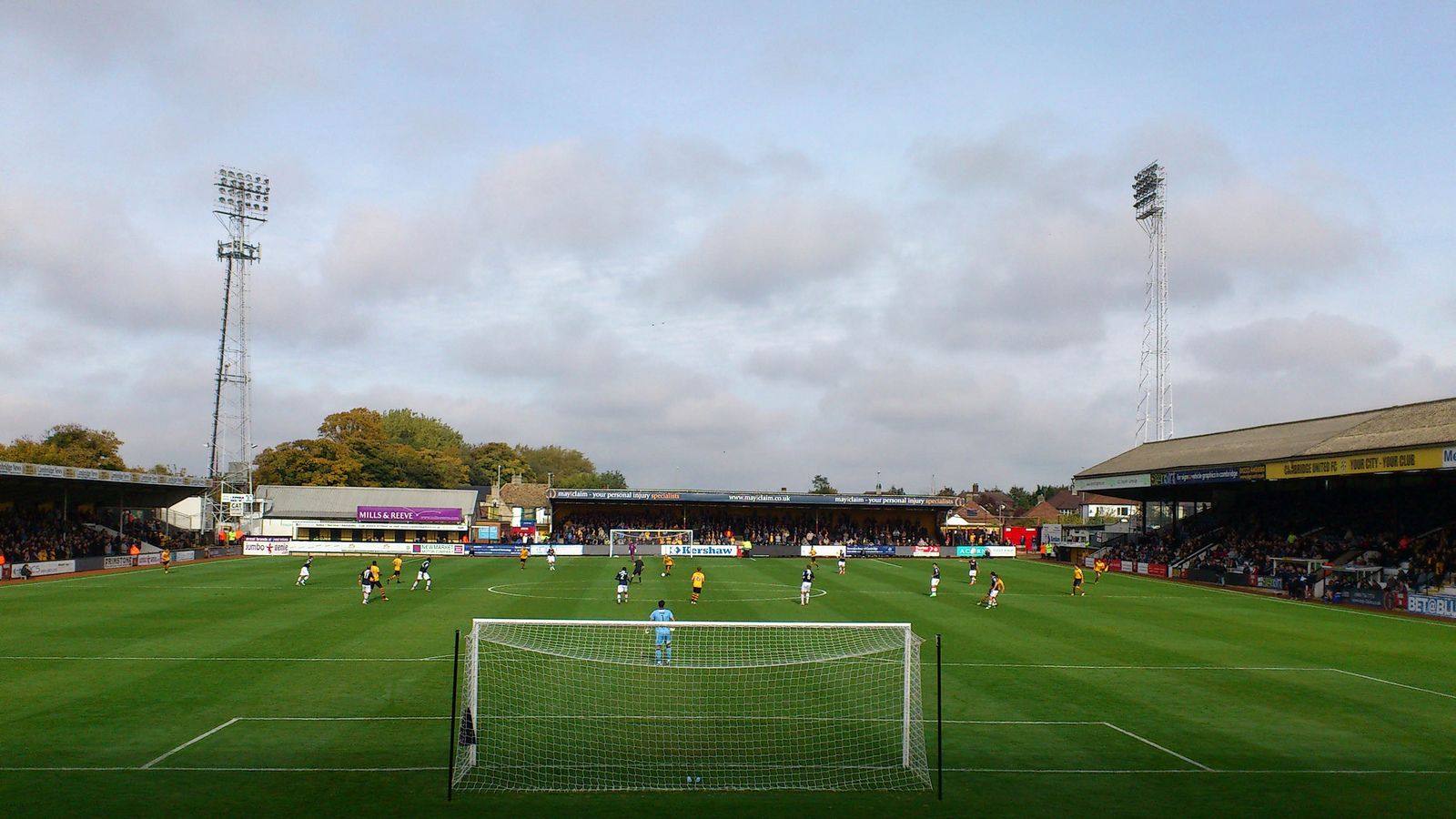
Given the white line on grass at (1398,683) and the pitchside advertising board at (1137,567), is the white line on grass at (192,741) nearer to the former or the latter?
the white line on grass at (1398,683)

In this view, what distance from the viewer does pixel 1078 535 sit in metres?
79.2

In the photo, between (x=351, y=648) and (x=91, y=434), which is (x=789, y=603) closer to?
(x=351, y=648)

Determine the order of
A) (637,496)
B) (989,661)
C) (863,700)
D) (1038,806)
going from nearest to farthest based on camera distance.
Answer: (1038,806)
(863,700)
(989,661)
(637,496)

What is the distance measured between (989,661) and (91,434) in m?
95.1

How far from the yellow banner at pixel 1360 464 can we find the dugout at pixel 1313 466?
0.12ft

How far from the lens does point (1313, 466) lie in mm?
41812

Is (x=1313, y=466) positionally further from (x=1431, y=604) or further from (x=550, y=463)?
(x=550, y=463)

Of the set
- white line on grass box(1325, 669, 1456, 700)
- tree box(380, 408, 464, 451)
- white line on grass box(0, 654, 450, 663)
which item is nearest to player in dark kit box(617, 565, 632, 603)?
white line on grass box(0, 654, 450, 663)

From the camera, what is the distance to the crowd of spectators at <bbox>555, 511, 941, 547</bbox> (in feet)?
258

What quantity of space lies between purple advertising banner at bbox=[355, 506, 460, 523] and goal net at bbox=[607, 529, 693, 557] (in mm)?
15810

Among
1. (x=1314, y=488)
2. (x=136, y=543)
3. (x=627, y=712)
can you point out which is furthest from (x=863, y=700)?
(x=136, y=543)

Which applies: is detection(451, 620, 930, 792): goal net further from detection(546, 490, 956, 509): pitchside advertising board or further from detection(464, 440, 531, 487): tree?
detection(464, 440, 531, 487): tree

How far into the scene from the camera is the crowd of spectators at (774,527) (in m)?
78.7

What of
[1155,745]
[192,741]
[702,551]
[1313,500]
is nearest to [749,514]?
[702,551]
